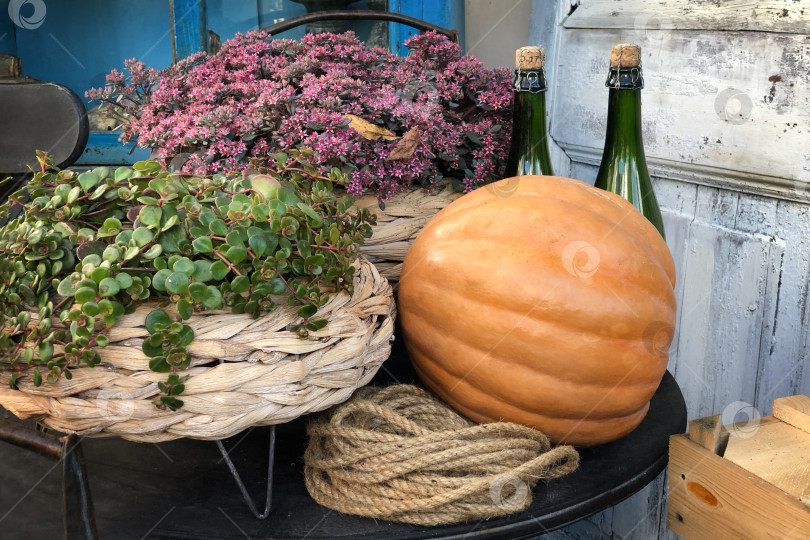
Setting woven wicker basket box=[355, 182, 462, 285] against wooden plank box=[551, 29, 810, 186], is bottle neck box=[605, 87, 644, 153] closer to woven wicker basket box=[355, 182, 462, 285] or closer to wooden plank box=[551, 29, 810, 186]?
wooden plank box=[551, 29, 810, 186]

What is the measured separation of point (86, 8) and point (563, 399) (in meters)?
1.98

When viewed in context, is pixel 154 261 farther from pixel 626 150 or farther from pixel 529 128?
pixel 626 150

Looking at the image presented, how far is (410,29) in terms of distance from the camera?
2.00 meters

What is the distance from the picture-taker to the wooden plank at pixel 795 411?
930mm

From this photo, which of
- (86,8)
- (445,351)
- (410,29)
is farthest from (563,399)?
(86,8)

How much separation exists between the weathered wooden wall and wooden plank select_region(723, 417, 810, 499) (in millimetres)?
292

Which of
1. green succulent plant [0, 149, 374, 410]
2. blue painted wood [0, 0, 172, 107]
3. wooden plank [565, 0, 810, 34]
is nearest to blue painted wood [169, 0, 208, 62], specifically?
blue painted wood [0, 0, 172, 107]

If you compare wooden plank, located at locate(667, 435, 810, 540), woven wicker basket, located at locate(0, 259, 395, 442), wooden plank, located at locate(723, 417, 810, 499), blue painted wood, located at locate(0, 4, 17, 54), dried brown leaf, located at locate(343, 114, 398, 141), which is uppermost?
blue painted wood, located at locate(0, 4, 17, 54)

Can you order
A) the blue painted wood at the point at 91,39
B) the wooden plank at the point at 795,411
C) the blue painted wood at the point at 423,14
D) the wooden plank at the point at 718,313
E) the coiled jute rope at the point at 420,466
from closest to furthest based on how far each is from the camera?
the coiled jute rope at the point at 420,466
the wooden plank at the point at 795,411
the wooden plank at the point at 718,313
the blue painted wood at the point at 423,14
the blue painted wood at the point at 91,39

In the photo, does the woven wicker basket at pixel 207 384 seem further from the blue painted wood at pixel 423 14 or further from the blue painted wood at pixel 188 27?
the blue painted wood at pixel 188 27

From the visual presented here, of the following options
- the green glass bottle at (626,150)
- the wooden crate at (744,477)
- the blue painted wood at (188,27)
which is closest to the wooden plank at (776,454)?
the wooden crate at (744,477)

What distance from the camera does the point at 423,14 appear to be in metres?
1.97

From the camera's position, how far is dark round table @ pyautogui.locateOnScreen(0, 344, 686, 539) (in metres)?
0.78

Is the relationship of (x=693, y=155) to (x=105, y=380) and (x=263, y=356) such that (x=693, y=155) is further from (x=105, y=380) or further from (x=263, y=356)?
(x=105, y=380)
